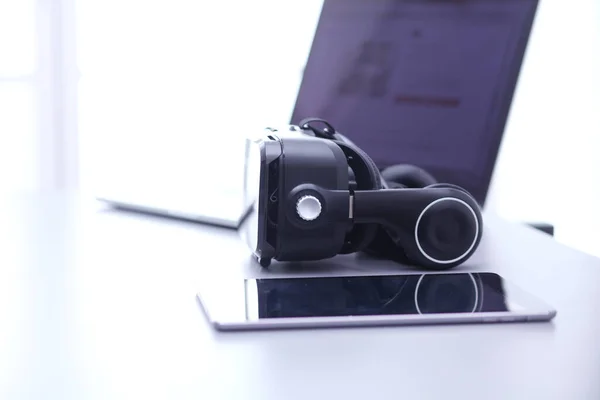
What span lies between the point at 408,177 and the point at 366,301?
0.98 ft

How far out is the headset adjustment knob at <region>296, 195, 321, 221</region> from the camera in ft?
2.04

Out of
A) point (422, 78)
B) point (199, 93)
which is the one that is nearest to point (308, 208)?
point (422, 78)

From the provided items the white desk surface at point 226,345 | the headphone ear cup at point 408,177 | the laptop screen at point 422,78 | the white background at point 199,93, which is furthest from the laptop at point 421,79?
the white desk surface at point 226,345

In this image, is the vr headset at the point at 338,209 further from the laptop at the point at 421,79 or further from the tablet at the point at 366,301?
the laptop at the point at 421,79

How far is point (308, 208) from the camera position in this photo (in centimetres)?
62

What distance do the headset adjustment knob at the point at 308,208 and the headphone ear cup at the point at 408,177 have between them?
8.8 inches

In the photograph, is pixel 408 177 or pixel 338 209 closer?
pixel 338 209

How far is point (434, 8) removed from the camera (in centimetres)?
135

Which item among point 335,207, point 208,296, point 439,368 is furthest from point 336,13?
point 439,368

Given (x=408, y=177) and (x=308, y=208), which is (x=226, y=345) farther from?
(x=408, y=177)

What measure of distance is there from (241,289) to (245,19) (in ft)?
4.09

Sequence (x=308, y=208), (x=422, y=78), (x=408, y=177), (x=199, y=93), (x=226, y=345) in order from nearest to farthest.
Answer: (x=226, y=345), (x=308, y=208), (x=408, y=177), (x=422, y=78), (x=199, y=93)

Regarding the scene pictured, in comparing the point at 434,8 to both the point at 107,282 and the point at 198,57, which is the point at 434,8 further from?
the point at 107,282

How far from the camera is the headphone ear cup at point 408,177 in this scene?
0.82m
